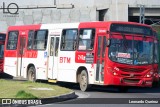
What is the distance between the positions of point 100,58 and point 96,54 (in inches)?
12.1

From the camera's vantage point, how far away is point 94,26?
22891 millimetres

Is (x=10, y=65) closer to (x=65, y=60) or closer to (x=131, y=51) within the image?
(x=65, y=60)

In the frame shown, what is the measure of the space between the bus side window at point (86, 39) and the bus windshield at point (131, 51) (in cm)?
126

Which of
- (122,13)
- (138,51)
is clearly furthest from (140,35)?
(122,13)

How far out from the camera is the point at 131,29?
2241cm

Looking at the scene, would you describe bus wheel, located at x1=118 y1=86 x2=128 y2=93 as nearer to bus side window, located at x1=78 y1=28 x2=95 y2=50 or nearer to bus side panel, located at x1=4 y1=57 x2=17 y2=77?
bus side window, located at x1=78 y1=28 x2=95 y2=50

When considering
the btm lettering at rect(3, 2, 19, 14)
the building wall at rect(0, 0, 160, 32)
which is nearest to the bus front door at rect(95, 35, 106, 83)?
the building wall at rect(0, 0, 160, 32)

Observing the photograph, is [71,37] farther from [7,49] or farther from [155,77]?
[7,49]

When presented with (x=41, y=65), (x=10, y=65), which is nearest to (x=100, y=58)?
(x=41, y=65)

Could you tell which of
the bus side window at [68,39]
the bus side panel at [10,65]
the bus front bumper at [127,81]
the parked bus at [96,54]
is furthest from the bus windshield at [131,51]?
the bus side panel at [10,65]

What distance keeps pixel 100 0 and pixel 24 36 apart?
3844 cm

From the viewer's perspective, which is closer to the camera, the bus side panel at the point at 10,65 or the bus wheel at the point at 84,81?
the bus wheel at the point at 84,81

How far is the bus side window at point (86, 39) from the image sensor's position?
2280 cm

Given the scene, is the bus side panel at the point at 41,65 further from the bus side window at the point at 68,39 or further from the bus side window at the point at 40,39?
the bus side window at the point at 68,39
